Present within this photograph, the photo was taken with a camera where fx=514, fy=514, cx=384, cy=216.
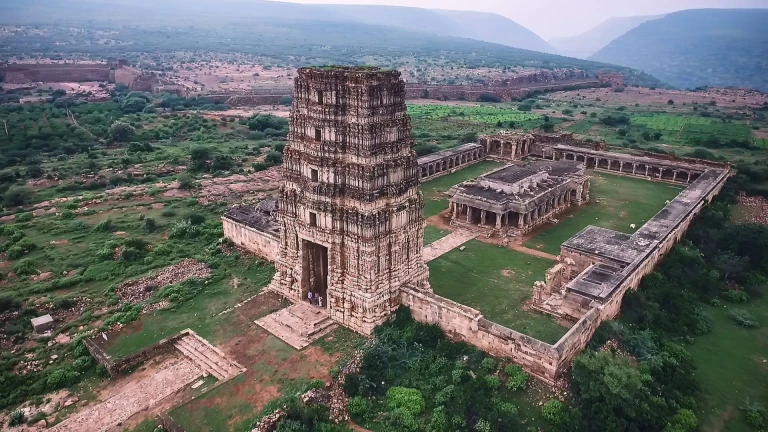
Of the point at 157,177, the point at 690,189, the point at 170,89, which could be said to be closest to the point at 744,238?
the point at 690,189

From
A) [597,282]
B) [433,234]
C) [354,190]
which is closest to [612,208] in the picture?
[433,234]

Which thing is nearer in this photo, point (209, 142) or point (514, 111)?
point (209, 142)

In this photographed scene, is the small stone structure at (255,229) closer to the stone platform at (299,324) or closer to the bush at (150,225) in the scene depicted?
the stone platform at (299,324)

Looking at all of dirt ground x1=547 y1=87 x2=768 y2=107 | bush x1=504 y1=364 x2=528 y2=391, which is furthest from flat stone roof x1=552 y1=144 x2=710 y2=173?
dirt ground x1=547 y1=87 x2=768 y2=107

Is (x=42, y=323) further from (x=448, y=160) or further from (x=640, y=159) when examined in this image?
(x=640, y=159)

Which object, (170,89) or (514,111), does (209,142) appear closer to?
(170,89)

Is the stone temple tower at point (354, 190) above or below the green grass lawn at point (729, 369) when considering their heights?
above

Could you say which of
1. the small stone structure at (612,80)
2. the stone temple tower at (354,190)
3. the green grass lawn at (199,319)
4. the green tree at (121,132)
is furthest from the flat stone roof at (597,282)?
the small stone structure at (612,80)
